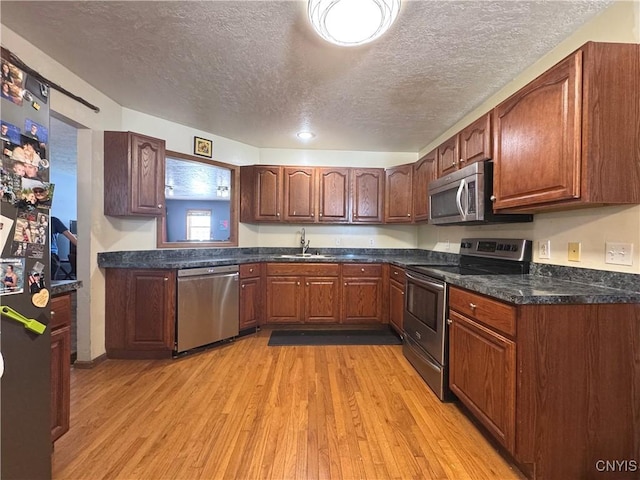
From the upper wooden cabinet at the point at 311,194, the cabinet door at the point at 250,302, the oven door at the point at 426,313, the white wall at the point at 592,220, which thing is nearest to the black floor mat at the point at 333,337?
the cabinet door at the point at 250,302

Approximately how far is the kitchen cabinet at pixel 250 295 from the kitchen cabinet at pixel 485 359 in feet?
7.12

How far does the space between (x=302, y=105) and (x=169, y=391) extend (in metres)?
2.61

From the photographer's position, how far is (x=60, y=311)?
4.70 feet

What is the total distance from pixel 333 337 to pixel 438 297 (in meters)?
1.60

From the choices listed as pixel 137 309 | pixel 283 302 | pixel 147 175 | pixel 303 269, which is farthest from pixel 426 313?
pixel 147 175

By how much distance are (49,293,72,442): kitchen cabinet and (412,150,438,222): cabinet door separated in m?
3.07

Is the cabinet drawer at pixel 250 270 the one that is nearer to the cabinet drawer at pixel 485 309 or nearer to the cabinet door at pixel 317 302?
the cabinet door at pixel 317 302

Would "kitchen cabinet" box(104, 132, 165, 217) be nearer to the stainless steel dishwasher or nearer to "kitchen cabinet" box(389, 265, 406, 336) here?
the stainless steel dishwasher

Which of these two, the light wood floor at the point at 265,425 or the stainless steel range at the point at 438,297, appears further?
the stainless steel range at the point at 438,297

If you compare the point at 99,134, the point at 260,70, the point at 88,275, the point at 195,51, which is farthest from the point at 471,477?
the point at 99,134

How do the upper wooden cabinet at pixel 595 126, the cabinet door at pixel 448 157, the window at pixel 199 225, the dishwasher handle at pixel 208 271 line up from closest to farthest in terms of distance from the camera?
the upper wooden cabinet at pixel 595 126
the cabinet door at pixel 448 157
the dishwasher handle at pixel 208 271
the window at pixel 199 225

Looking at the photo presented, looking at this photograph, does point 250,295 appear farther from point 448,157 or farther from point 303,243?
point 448,157

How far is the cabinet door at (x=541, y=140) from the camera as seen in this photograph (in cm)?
135

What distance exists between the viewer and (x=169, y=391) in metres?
2.12
